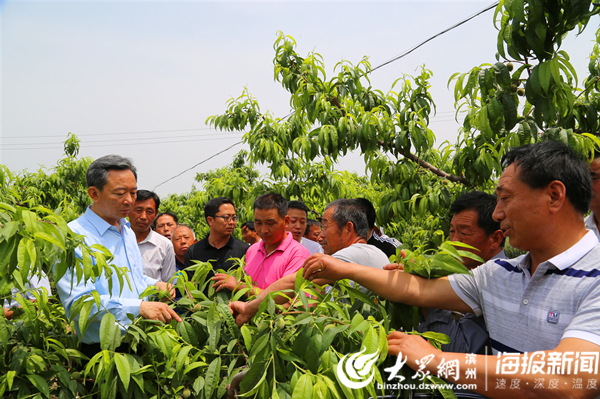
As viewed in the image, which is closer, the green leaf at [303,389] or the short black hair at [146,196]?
the green leaf at [303,389]

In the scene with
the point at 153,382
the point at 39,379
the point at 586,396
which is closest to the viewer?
the point at 586,396

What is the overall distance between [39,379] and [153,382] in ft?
1.35

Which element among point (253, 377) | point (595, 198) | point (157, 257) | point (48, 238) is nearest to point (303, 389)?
point (253, 377)

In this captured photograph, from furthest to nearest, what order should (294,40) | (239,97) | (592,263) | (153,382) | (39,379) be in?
(239,97)
(294,40)
(153,382)
(39,379)
(592,263)

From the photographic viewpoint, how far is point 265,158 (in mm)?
5344

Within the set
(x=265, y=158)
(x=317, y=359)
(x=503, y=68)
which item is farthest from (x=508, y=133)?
(x=265, y=158)

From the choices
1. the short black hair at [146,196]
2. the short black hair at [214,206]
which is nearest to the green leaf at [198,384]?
the short black hair at [214,206]

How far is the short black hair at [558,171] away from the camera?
53.7 inches

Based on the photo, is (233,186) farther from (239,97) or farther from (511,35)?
(511,35)

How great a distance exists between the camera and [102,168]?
241cm

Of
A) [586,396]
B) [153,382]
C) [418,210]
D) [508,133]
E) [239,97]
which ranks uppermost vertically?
[239,97]

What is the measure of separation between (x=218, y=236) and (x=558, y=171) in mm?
3300

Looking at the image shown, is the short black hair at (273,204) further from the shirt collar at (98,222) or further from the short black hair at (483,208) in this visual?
the short black hair at (483,208)

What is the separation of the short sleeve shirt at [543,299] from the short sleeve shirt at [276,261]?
5.33 ft
